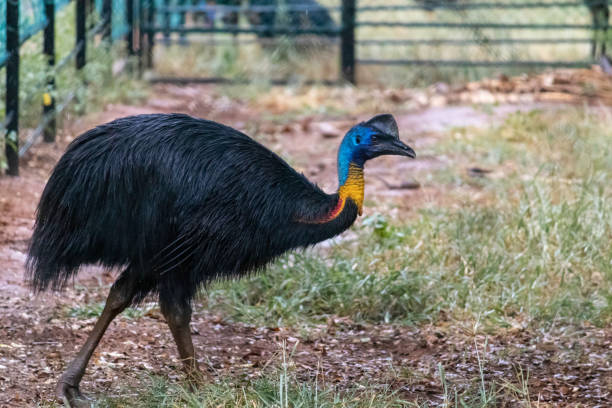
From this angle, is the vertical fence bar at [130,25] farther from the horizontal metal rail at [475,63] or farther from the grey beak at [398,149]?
the grey beak at [398,149]

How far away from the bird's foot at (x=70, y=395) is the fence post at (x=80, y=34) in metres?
5.04

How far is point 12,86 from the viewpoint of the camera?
250 inches

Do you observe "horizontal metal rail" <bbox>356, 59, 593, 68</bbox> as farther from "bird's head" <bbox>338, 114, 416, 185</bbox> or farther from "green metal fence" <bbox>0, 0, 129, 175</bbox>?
"bird's head" <bbox>338, 114, 416, 185</bbox>

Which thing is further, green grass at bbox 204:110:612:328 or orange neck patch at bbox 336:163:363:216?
green grass at bbox 204:110:612:328

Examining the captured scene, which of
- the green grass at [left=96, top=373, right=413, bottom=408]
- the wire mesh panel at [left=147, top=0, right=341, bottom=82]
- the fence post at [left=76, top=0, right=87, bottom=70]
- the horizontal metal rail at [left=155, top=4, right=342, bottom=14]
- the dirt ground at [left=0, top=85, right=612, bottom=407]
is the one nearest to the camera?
the green grass at [left=96, top=373, right=413, bottom=408]

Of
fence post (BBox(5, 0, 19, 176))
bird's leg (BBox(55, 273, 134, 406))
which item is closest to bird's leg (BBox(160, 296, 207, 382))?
bird's leg (BBox(55, 273, 134, 406))

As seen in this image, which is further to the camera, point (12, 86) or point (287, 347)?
point (12, 86)

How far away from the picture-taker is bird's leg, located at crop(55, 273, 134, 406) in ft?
12.0

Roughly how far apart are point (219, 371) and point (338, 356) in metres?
0.59

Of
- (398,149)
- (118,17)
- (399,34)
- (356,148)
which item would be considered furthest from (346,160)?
(399,34)

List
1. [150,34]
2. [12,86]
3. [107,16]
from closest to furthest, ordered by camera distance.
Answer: [12,86]
[107,16]
[150,34]

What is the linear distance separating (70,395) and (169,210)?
0.78 meters

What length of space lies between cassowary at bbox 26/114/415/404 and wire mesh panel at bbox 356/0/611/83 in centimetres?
728

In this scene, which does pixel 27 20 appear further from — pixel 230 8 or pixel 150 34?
pixel 230 8
